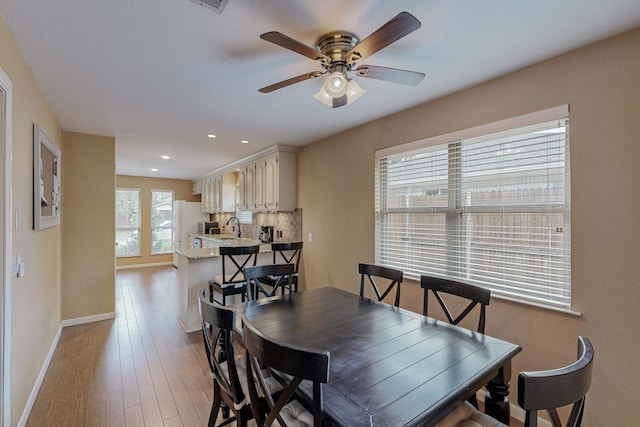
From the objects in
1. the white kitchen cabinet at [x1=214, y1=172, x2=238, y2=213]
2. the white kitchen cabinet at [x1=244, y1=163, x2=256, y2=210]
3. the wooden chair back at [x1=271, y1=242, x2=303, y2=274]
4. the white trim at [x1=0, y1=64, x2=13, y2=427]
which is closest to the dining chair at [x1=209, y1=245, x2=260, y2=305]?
the wooden chair back at [x1=271, y1=242, x2=303, y2=274]

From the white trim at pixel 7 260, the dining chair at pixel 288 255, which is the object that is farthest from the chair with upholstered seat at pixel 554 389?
the dining chair at pixel 288 255

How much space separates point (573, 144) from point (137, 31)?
8.83 feet

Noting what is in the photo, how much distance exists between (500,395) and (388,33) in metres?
1.79

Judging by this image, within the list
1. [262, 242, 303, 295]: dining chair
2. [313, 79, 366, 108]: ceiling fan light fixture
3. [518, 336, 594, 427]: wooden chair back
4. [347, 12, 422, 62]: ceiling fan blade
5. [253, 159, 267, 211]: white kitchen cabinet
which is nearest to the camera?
[518, 336, 594, 427]: wooden chair back

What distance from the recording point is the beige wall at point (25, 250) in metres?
1.82

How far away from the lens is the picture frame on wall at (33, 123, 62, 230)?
7.55ft

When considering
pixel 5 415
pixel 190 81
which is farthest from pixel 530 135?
pixel 5 415

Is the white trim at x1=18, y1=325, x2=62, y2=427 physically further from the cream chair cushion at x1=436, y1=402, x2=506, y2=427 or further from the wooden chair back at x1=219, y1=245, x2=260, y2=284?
the cream chair cushion at x1=436, y1=402, x2=506, y2=427

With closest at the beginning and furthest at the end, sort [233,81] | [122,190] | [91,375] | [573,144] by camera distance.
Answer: [573,144], [233,81], [91,375], [122,190]

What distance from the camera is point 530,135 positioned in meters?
2.07

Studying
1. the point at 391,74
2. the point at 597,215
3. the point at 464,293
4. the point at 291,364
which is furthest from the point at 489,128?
the point at 291,364

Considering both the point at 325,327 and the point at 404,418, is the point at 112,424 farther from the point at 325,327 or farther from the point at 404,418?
the point at 404,418

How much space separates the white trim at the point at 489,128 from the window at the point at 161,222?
282 inches

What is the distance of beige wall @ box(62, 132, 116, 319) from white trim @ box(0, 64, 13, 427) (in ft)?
7.95
